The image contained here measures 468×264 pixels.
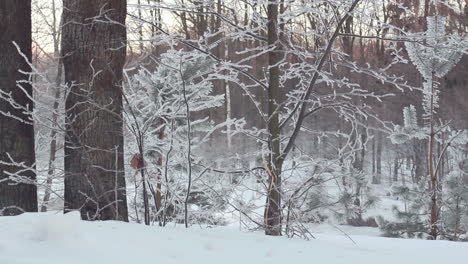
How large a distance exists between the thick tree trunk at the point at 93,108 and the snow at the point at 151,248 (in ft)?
2.99

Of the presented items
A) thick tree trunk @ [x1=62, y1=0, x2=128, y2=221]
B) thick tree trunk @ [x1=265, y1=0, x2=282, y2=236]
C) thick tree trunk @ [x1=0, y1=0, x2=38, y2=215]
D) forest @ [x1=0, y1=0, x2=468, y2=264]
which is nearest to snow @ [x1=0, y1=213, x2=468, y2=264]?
forest @ [x1=0, y1=0, x2=468, y2=264]

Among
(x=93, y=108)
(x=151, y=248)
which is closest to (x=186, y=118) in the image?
(x=93, y=108)

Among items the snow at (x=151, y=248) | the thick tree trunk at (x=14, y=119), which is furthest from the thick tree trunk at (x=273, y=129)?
the thick tree trunk at (x=14, y=119)

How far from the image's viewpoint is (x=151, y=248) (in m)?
2.51

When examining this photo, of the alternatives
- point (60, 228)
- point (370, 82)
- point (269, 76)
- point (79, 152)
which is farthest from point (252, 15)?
point (370, 82)

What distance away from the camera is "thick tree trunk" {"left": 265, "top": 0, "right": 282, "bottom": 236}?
13.3ft

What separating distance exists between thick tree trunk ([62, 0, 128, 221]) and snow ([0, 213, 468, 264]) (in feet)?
2.99

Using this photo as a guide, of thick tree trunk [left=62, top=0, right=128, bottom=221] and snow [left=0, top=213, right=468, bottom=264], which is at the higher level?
thick tree trunk [left=62, top=0, right=128, bottom=221]

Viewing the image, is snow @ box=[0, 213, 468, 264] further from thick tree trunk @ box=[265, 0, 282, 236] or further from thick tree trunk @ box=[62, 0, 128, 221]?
thick tree trunk @ box=[265, 0, 282, 236]

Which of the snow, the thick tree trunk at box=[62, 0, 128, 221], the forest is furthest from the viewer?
the thick tree trunk at box=[62, 0, 128, 221]

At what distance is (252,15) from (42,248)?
2.97 metres

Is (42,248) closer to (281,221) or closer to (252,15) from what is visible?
(281,221)

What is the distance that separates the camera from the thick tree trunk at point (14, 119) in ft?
16.3

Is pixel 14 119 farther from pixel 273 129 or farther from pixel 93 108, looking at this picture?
pixel 273 129
